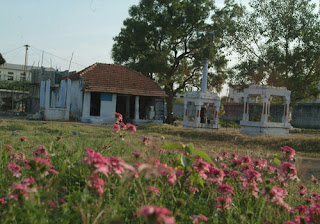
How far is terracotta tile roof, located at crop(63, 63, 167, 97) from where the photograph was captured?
23.9m

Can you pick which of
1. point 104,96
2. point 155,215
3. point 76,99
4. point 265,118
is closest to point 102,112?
point 104,96

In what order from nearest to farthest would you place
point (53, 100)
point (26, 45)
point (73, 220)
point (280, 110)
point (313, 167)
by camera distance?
point (73, 220)
point (313, 167)
point (53, 100)
point (280, 110)
point (26, 45)

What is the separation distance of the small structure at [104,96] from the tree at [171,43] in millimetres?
4192

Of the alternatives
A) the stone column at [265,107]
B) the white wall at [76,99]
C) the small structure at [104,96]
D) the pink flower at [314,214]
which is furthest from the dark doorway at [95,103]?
the pink flower at [314,214]

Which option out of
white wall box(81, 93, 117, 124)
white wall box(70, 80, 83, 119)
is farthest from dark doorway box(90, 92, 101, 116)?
white wall box(81, 93, 117, 124)

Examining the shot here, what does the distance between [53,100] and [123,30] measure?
31.9 ft

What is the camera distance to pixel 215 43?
104 ft

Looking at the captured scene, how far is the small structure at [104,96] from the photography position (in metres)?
23.4

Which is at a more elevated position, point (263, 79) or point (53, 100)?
point (263, 79)

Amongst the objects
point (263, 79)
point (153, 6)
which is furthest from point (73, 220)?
point (153, 6)

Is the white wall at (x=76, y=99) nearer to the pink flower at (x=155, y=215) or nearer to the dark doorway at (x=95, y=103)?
the dark doorway at (x=95, y=103)

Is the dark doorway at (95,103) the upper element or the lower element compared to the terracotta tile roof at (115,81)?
lower

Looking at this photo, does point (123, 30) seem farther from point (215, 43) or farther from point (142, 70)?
point (215, 43)

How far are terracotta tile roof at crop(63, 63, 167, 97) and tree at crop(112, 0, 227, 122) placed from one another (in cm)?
379
